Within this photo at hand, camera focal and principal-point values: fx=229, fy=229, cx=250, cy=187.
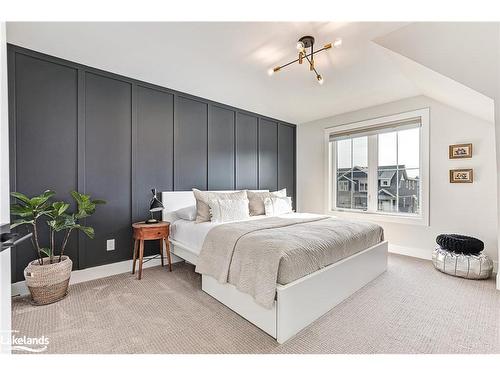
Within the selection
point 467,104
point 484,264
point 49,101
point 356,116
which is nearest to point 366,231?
point 484,264

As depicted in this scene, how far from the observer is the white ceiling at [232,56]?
197 centimetres

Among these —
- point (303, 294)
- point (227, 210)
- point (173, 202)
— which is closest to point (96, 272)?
point (173, 202)

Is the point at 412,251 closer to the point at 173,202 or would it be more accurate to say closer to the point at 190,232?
the point at 190,232

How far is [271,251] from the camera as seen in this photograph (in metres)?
1.71

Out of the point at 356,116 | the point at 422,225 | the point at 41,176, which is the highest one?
the point at 356,116

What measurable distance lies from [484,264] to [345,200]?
208 centimetres

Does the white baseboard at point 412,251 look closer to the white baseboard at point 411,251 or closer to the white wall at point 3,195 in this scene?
the white baseboard at point 411,251

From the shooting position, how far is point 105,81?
2707 millimetres

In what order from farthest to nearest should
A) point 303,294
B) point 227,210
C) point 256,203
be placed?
point 256,203, point 227,210, point 303,294

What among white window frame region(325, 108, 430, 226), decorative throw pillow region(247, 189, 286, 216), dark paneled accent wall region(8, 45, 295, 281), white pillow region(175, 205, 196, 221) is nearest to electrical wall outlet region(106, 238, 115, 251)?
dark paneled accent wall region(8, 45, 295, 281)

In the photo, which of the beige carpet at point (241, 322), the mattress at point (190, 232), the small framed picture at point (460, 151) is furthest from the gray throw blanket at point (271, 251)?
the small framed picture at point (460, 151)

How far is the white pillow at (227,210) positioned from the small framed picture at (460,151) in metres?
2.87

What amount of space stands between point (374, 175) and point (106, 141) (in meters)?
4.05

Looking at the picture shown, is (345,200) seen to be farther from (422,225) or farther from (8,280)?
(8,280)
